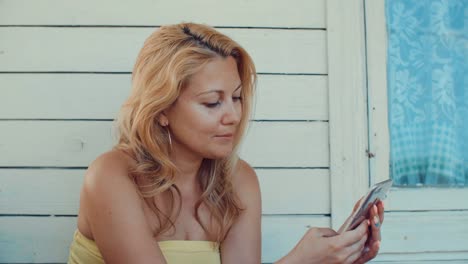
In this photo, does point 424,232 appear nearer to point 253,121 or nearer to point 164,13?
point 253,121

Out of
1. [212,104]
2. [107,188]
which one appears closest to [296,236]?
[212,104]

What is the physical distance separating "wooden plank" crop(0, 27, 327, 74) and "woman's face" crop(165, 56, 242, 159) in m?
0.40

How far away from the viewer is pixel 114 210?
1525 millimetres

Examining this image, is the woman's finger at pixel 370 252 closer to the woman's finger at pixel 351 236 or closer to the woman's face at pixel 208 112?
the woman's finger at pixel 351 236

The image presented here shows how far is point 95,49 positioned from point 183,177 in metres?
0.57

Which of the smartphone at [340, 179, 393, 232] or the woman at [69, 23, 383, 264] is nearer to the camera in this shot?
the smartphone at [340, 179, 393, 232]

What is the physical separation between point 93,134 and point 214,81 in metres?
0.59

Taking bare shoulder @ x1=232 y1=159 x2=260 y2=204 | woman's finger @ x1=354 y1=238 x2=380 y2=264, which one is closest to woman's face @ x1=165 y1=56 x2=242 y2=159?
bare shoulder @ x1=232 y1=159 x2=260 y2=204

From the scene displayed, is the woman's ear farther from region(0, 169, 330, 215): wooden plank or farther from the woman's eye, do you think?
region(0, 169, 330, 215): wooden plank

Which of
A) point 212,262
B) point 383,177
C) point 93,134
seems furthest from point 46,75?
point 383,177

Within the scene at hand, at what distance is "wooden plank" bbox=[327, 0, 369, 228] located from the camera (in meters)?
2.00

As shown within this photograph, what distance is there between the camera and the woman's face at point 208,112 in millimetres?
1603

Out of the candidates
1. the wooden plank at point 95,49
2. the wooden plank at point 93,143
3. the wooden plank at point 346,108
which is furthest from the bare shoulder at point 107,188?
the wooden plank at point 346,108

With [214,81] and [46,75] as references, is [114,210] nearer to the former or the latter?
[214,81]
